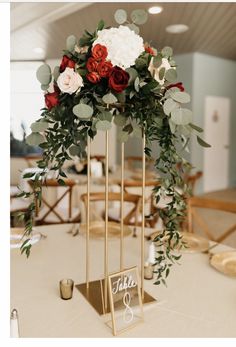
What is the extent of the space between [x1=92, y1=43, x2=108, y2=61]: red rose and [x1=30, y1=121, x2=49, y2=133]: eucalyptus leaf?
235mm

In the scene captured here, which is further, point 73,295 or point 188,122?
point 73,295

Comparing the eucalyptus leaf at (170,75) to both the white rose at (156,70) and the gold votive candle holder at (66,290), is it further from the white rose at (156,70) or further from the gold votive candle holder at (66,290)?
the gold votive candle holder at (66,290)

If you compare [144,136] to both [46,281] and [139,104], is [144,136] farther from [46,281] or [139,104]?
[46,281]

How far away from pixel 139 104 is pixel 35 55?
22.8 ft

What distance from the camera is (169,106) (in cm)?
91

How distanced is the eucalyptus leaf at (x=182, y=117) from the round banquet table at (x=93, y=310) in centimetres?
63

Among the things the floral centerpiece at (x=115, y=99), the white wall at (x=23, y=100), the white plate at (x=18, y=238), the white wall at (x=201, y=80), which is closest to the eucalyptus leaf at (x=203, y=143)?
the floral centerpiece at (x=115, y=99)

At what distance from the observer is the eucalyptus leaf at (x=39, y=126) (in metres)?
0.97

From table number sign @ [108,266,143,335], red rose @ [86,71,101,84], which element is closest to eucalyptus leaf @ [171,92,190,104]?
red rose @ [86,71,101,84]

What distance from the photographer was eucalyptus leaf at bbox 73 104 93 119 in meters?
0.90

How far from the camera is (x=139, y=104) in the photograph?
98 cm

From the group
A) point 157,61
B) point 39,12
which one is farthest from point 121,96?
point 39,12

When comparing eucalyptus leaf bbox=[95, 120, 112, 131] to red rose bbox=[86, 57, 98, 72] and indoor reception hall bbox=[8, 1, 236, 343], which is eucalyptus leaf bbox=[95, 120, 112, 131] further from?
red rose bbox=[86, 57, 98, 72]
